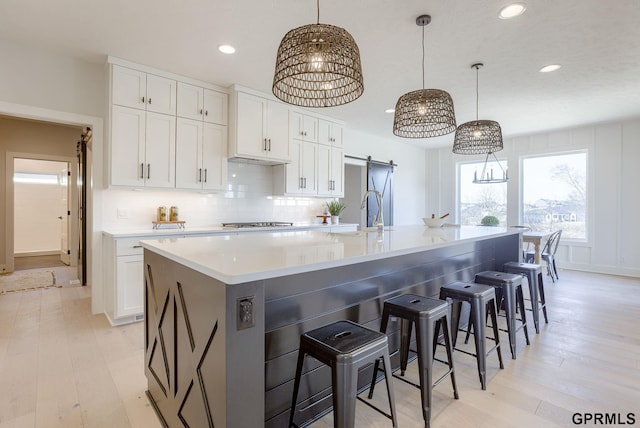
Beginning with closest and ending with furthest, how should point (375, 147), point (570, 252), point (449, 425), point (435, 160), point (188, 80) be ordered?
point (449, 425) < point (188, 80) < point (570, 252) < point (375, 147) < point (435, 160)

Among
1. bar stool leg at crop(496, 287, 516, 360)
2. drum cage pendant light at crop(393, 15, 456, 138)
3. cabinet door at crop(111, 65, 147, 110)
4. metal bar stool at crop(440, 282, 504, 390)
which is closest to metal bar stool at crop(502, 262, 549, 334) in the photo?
bar stool leg at crop(496, 287, 516, 360)

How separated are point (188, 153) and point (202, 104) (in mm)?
644

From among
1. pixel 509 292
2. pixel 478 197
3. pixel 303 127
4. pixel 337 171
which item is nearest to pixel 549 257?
pixel 478 197

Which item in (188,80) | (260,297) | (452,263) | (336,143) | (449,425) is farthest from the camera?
(336,143)

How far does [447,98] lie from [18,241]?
30.1 ft

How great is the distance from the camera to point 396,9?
2490 millimetres

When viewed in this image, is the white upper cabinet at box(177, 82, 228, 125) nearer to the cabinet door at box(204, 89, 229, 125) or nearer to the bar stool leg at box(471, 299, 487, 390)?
the cabinet door at box(204, 89, 229, 125)

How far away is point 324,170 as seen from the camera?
5211mm

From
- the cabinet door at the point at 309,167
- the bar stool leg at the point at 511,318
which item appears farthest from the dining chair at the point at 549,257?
the cabinet door at the point at 309,167

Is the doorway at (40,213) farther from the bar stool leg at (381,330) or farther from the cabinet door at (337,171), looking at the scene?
the bar stool leg at (381,330)

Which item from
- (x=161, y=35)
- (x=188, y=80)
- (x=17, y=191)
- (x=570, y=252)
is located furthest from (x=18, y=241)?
(x=570, y=252)

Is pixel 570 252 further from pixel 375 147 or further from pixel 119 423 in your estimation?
pixel 119 423

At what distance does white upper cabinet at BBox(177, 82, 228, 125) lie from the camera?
377cm

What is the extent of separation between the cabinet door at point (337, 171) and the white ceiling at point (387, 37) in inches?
53.5
